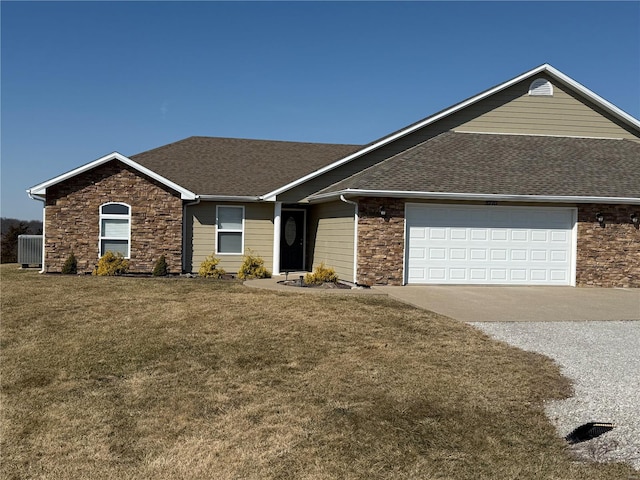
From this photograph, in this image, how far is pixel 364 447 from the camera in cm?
625

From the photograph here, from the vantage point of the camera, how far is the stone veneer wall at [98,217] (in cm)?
Answer: 1856

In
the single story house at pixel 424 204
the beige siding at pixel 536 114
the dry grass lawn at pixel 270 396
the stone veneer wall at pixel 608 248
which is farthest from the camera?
the beige siding at pixel 536 114

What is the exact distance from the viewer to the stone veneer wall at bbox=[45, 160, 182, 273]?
60.9 feet

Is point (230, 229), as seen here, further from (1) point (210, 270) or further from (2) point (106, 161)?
(2) point (106, 161)

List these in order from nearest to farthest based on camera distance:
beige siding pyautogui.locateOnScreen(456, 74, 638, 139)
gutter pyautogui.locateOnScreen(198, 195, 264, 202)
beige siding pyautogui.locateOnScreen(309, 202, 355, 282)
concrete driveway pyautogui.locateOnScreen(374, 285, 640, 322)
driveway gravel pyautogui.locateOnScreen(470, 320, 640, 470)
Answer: driveway gravel pyautogui.locateOnScreen(470, 320, 640, 470), concrete driveway pyautogui.locateOnScreen(374, 285, 640, 322), beige siding pyautogui.locateOnScreen(309, 202, 355, 282), gutter pyautogui.locateOnScreen(198, 195, 264, 202), beige siding pyautogui.locateOnScreen(456, 74, 638, 139)

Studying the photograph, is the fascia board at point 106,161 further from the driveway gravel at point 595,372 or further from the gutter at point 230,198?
the driveway gravel at point 595,372

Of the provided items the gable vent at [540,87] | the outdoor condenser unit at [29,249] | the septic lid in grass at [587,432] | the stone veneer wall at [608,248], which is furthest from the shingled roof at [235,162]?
the septic lid in grass at [587,432]

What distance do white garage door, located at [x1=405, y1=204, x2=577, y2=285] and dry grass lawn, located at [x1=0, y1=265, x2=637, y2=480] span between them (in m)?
4.99

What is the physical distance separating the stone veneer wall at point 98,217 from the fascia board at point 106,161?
200mm

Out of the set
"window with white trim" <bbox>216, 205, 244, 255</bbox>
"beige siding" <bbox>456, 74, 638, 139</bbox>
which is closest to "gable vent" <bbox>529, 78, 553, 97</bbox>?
"beige siding" <bbox>456, 74, 638, 139</bbox>

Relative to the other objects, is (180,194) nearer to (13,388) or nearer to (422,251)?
(422,251)

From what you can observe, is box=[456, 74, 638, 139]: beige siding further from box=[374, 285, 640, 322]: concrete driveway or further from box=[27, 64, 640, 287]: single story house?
box=[374, 285, 640, 322]: concrete driveway

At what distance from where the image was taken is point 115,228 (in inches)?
742

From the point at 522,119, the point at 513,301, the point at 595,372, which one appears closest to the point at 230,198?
the point at 513,301
